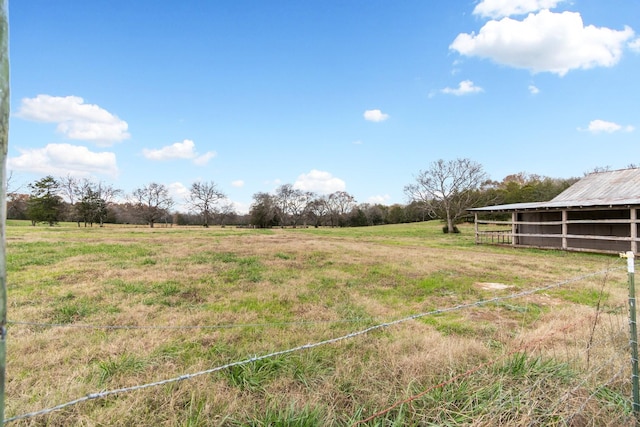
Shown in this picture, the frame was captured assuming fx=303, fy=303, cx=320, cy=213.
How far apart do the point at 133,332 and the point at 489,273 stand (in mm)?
9023

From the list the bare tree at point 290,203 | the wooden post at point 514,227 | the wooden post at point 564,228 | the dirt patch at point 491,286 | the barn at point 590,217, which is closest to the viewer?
the dirt patch at point 491,286

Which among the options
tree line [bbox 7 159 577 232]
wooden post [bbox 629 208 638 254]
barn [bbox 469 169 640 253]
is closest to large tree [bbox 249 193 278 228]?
tree line [bbox 7 159 577 232]

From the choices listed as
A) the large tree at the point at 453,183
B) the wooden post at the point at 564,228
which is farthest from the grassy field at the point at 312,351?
the large tree at the point at 453,183

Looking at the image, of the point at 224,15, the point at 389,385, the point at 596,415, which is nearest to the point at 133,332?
the point at 389,385

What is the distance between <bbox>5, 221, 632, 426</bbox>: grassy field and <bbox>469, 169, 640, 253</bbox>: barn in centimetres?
694

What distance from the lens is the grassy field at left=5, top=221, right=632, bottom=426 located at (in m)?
2.25

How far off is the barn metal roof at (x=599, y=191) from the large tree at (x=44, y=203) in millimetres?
49557

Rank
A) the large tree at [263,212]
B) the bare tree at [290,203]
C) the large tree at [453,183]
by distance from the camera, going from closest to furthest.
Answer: the large tree at [453,183], the large tree at [263,212], the bare tree at [290,203]

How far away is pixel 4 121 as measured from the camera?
3.10 ft

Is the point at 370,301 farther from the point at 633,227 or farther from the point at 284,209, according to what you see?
the point at 284,209

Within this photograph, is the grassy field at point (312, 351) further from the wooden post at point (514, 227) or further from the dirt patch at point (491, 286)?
the wooden post at point (514, 227)

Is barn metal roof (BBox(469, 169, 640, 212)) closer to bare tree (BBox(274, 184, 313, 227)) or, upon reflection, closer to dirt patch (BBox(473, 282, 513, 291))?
dirt patch (BBox(473, 282, 513, 291))

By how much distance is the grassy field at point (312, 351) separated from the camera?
2250 millimetres

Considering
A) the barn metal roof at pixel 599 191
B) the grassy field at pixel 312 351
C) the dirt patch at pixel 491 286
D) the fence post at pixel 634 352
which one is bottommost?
the dirt patch at pixel 491 286
